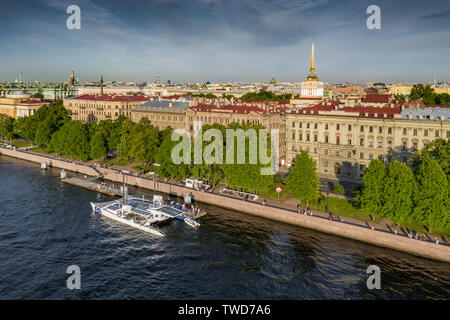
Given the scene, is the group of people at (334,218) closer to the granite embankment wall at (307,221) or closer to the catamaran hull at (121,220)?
the granite embankment wall at (307,221)

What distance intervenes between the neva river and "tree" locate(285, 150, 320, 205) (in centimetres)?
620

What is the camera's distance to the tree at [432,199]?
5062 centimetres

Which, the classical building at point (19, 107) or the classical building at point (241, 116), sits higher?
the classical building at point (19, 107)

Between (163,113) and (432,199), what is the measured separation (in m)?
85.3

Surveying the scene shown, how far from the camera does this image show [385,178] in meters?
56.0

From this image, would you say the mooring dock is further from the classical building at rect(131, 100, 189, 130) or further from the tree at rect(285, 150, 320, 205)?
the tree at rect(285, 150, 320, 205)

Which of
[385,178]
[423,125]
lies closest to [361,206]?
[385,178]

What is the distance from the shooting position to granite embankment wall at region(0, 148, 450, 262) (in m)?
50.1

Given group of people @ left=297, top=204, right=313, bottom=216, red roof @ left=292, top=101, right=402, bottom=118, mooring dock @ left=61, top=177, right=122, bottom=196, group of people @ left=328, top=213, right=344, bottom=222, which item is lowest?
group of people @ left=328, top=213, right=344, bottom=222

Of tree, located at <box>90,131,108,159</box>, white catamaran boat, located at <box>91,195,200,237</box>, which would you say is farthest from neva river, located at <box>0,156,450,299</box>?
tree, located at <box>90,131,108,159</box>

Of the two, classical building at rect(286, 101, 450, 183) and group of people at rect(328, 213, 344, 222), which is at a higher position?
classical building at rect(286, 101, 450, 183)

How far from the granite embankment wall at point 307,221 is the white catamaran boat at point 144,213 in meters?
8.22

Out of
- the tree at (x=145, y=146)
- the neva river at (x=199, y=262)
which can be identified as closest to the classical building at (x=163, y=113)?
the tree at (x=145, y=146)
